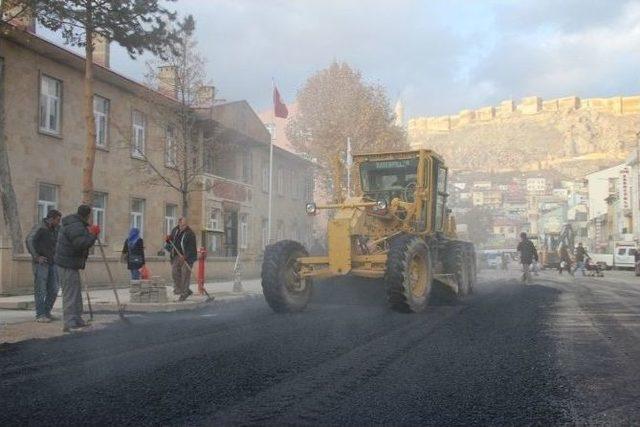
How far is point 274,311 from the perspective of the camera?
1178 centimetres

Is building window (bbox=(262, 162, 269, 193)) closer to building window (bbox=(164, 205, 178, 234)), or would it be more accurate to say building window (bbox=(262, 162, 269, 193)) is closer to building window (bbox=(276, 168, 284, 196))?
building window (bbox=(276, 168, 284, 196))

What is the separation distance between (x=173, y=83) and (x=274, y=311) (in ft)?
34.3

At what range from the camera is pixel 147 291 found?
1345cm

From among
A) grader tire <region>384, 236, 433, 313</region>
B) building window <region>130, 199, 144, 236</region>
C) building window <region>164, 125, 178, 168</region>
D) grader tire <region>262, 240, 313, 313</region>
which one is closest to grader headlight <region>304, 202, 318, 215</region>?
grader tire <region>262, 240, 313, 313</region>

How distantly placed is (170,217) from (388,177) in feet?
51.9

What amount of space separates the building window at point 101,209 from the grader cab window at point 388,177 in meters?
12.1

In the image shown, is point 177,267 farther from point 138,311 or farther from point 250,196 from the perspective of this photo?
point 250,196

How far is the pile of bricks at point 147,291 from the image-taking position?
1343cm

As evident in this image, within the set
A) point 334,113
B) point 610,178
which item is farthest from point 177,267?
point 610,178

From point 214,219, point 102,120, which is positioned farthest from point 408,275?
point 214,219

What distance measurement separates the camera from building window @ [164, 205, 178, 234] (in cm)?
2650

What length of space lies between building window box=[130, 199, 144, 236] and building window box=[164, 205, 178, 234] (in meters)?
1.51

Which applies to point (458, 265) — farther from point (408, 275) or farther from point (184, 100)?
point (184, 100)

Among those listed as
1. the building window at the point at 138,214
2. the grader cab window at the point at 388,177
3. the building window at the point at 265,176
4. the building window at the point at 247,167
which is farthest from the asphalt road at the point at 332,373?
the building window at the point at 265,176
